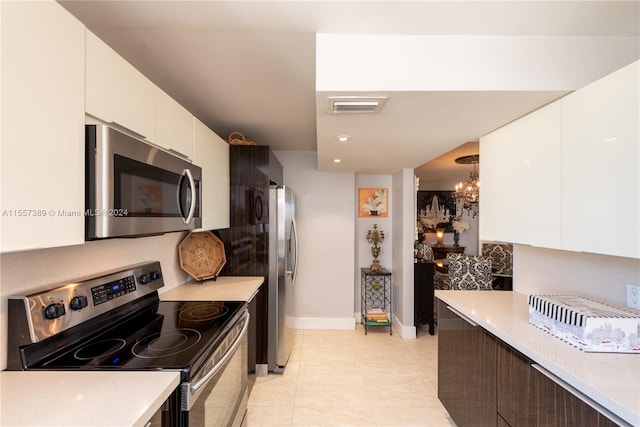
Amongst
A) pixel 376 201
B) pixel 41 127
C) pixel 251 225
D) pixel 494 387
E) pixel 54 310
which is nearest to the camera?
pixel 41 127

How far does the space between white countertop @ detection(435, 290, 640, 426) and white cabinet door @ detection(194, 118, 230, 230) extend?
1.86 metres

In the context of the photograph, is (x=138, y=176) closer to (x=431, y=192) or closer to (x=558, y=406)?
(x=558, y=406)

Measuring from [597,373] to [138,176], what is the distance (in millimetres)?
1951

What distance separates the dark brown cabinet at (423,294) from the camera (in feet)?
12.7

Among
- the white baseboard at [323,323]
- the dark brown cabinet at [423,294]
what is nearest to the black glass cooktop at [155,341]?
the white baseboard at [323,323]

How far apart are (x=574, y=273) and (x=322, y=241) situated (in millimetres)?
2715

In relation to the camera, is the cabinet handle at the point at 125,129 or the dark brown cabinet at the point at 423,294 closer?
the cabinet handle at the point at 125,129

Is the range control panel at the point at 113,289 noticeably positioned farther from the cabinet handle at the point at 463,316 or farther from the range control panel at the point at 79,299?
the cabinet handle at the point at 463,316

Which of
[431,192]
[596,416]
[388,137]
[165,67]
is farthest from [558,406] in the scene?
[431,192]

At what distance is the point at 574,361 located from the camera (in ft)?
3.90

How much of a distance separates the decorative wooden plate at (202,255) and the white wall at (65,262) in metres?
0.23

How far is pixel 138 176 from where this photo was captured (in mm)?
1271

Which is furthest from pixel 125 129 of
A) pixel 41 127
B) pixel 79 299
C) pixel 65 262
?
pixel 79 299

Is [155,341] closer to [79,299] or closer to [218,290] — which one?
[79,299]
